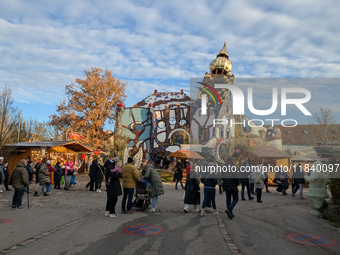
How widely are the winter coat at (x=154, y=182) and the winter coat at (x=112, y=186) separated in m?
1.48

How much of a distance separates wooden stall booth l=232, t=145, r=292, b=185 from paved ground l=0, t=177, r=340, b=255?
42.5ft

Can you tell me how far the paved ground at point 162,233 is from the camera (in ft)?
17.5

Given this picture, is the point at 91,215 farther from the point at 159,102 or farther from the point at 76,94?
the point at 159,102

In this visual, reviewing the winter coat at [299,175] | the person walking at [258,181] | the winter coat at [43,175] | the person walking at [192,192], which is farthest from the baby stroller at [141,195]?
the winter coat at [299,175]

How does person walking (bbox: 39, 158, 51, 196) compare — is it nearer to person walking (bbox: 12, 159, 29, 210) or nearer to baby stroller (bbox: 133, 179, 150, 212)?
person walking (bbox: 12, 159, 29, 210)

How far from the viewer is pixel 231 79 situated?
38594 mm

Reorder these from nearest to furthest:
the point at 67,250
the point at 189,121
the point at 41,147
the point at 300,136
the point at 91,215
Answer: the point at 67,250 → the point at 91,215 → the point at 41,147 → the point at 189,121 → the point at 300,136

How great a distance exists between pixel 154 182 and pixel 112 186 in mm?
1790

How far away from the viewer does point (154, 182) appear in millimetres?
9719

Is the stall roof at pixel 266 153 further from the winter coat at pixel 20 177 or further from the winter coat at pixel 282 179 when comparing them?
the winter coat at pixel 20 177

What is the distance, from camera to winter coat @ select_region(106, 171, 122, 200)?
326 inches

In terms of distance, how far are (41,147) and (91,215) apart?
13.2 meters

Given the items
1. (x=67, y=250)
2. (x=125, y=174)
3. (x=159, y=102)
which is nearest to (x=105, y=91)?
(x=159, y=102)

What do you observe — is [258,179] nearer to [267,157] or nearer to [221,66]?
[267,157]
